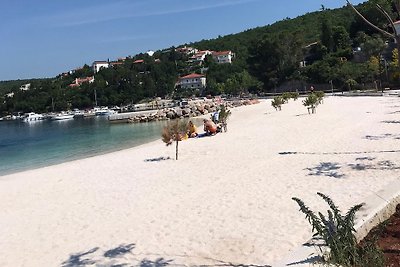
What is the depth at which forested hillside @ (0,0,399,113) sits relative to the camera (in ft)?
205

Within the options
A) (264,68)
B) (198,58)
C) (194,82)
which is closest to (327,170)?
(264,68)

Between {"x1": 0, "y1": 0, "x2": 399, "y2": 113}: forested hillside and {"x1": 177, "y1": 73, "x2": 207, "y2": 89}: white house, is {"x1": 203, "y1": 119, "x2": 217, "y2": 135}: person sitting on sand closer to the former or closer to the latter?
{"x1": 0, "y1": 0, "x2": 399, "y2": 113}: forested hillside

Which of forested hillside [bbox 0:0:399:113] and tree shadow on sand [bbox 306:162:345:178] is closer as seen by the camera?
tree shadow on sand [bbox 306:162:345:178]

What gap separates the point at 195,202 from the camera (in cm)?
925

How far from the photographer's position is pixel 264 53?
276 feet

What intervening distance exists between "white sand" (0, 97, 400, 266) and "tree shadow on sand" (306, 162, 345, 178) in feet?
0.09

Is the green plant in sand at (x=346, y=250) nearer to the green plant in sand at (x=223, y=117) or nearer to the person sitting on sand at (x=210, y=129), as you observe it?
the person sitting on sand at (x=210, y=129)

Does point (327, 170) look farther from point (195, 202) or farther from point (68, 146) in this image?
point (68, 146)

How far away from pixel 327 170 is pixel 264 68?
76.2 meters

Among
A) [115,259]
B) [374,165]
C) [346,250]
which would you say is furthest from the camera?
[374,165]

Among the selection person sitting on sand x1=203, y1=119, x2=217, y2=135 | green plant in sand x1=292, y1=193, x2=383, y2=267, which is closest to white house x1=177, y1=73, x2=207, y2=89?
person sitting on sand x1=203, y1=119, x2=217, y2=135

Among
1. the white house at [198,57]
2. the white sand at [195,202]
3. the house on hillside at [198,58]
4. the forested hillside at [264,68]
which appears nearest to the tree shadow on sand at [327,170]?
the white sand at [195,202]

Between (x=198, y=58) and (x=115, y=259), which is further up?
(x=198, y=58)

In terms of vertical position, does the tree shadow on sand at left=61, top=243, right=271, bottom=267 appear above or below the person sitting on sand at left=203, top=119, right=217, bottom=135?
below
